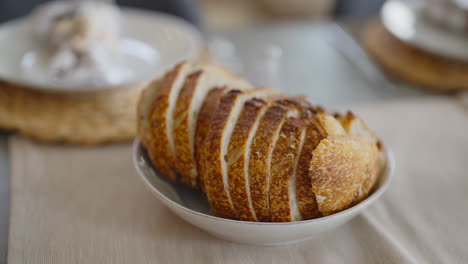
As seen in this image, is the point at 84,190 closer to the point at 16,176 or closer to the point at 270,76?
the point at 16,176

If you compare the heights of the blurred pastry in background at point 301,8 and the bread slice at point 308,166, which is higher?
the bread slice at point 308,166

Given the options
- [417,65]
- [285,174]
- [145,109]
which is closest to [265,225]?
[285,174]

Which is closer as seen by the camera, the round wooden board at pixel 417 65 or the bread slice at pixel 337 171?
the bread slice at pixel 337 171

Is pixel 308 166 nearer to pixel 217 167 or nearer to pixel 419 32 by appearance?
pixel 217 167

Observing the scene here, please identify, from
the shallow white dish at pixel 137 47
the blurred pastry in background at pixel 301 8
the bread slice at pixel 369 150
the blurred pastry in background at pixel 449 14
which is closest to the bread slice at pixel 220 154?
the bread slice at pixel 369 150

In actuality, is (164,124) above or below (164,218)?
above

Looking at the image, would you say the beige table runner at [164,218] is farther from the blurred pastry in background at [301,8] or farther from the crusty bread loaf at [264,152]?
the blurred pastry in background at [301,8]
